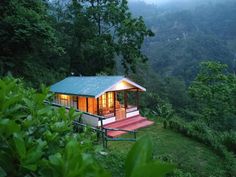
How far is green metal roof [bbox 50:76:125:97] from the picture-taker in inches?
733

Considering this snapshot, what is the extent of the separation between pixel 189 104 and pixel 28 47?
26772mm

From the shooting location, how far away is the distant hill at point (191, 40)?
6725 centimetres

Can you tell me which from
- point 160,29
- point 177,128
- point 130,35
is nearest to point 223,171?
point 177,128

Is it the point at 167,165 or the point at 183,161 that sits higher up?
the point at 167,165

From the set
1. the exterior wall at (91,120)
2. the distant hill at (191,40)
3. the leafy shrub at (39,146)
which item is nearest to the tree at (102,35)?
the exterior wall at (91,120)

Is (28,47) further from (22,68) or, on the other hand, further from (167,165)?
(167,165)

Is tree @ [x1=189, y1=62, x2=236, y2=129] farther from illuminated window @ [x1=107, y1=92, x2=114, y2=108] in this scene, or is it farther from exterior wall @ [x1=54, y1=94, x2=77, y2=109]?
exterior wall @ [x1=54, y1=94, x2=77, y2=109]

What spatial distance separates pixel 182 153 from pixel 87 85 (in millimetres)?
8599

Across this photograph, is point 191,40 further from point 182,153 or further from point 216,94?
point 182,153

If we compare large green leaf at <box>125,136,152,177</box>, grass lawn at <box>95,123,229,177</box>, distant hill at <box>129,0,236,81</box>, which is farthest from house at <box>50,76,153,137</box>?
distant hill at <box>129,0,236,81</box>

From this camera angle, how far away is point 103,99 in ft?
66.3

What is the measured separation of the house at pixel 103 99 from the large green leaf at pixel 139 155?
54.4ft

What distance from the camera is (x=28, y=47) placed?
1809cm

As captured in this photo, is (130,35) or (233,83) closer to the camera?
(233,83)
